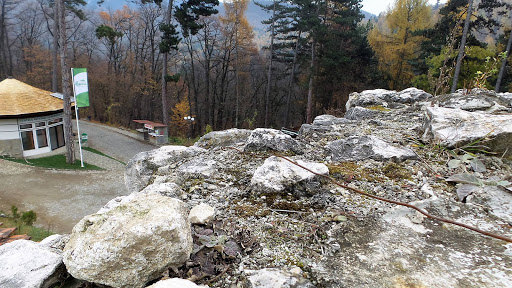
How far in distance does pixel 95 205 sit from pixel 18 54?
1356 inches

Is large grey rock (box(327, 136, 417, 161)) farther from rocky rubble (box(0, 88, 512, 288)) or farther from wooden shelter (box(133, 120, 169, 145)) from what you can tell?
wooden shelter (box(133, 120, 169, 145))

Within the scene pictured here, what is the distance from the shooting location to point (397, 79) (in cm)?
2162

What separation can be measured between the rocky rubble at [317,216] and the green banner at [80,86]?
11.8m

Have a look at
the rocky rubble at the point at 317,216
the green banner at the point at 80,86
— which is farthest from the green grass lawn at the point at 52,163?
the rocky rubble at the point at 317,216

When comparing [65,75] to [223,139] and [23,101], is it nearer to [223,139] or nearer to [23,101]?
[23,101]

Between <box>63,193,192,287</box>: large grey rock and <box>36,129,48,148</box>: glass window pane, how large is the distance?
53.1 ft

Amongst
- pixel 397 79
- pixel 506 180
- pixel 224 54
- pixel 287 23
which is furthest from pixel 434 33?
pixel 506 180

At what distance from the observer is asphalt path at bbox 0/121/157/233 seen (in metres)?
8.63

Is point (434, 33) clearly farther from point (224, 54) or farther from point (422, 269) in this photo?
point (422, 269)

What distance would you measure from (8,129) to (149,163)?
1463 cm

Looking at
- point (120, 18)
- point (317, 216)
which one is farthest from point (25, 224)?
point (120, 18)

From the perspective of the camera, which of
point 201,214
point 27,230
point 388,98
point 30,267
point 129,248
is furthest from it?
point 27,230

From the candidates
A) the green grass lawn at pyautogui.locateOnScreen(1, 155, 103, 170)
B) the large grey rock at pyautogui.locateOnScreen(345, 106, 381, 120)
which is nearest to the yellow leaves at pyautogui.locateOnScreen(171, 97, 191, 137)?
the green grass lawn at pyautogui.locateOnScreen(1, 155, 103, 170)

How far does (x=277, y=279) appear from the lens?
4.60 feet
